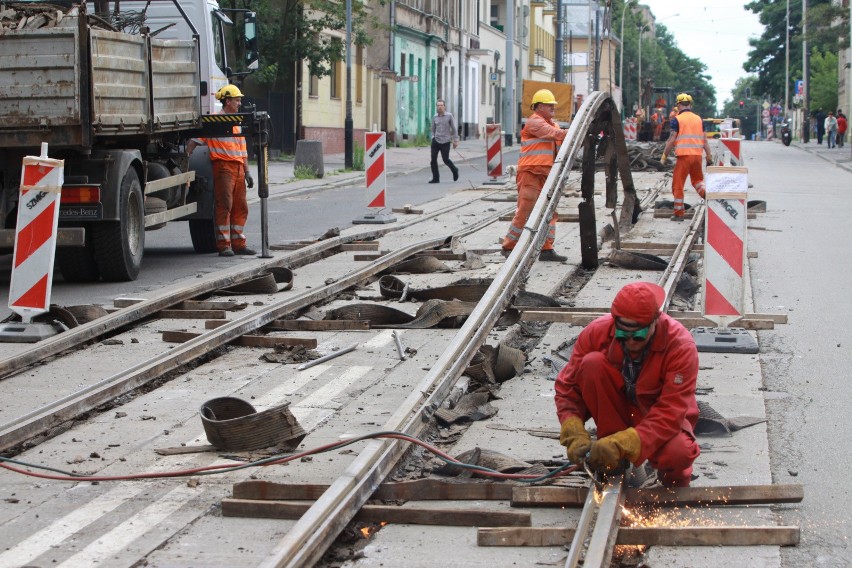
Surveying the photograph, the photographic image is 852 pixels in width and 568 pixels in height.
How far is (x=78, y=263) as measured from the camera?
1289 cm

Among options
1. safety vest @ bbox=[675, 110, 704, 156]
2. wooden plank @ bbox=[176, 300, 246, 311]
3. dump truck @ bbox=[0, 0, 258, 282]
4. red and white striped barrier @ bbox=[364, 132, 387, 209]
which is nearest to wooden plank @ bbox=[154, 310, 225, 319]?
wooden plank @ bbox=[176, 300, 246, 311]

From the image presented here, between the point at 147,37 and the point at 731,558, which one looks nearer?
the point at 731,558

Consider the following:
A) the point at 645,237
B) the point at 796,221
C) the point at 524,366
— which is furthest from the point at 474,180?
the point at 524,366

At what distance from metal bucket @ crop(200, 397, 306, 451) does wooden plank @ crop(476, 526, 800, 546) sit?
1577 mm

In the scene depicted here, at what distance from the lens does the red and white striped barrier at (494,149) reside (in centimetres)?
2784

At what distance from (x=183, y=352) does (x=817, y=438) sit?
3855 mm

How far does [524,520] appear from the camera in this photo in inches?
201

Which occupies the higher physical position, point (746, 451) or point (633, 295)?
point (633, 295)

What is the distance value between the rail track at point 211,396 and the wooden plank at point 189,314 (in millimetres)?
51

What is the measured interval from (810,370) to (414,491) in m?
4.10

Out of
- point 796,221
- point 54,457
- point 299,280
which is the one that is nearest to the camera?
point 54,457

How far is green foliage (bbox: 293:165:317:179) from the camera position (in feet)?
105

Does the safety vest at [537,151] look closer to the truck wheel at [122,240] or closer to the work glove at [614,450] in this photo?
the truck wheel at [122,240]

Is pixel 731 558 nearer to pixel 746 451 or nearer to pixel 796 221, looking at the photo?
pixel 746 451
